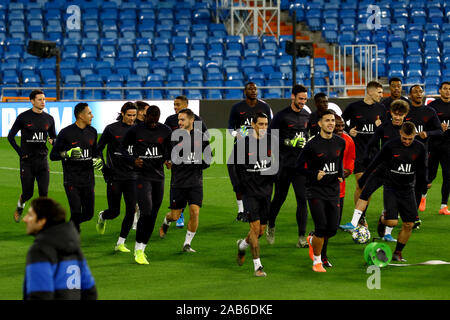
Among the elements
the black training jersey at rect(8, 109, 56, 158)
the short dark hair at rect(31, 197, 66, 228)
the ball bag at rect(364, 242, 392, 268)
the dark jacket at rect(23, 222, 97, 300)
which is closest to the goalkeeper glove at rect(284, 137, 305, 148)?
the ball bag at rect(364, 242, 392, 268)

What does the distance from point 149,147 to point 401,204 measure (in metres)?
3.69

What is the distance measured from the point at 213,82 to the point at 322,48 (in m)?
6.55

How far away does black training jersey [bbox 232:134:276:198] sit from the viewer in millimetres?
11375

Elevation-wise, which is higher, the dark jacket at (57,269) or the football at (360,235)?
the dark jacket at (57,269)

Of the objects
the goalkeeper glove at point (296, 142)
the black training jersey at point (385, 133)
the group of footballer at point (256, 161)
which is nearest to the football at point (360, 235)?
the group of footballer at point (256, 161)

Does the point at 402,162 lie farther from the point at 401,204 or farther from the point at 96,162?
the point at 96,162

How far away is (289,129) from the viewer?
44.5 feet

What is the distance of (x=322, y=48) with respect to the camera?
36812 millimetres

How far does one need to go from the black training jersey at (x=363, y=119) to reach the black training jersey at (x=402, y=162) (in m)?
3.11

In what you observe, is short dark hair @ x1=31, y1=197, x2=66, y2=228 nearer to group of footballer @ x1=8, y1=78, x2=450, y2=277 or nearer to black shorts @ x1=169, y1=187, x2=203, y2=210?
group of footballer @ x1=8, y1=78, x2=450, y2=277

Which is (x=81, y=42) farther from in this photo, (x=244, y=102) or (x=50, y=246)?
(x=50, y=246)

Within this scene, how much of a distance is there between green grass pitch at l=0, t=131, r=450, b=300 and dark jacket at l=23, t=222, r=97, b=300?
355 cm

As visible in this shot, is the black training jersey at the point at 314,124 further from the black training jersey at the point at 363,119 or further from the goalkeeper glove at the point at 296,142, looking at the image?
the black training jersey at the point at 363,119

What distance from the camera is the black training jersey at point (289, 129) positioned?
13.5 meters
